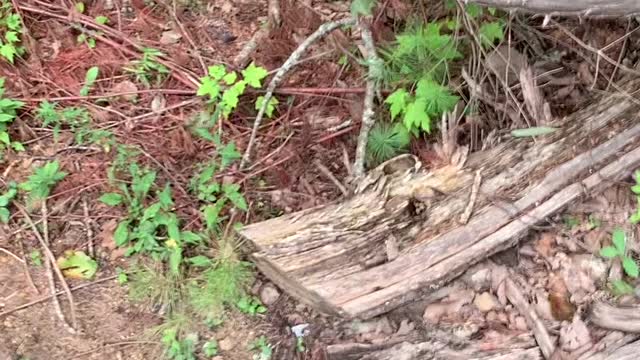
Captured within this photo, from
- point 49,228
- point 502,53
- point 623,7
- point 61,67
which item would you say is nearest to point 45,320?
point 49,228

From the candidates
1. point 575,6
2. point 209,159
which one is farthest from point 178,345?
point 575,6

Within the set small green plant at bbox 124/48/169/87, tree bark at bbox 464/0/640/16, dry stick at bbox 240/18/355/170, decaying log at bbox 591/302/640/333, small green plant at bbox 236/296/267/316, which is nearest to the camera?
tree bark at bbox 464/0/640/16

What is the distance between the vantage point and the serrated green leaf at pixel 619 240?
289 centimetres

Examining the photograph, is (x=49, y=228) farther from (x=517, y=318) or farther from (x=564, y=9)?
(x=564, y=9)

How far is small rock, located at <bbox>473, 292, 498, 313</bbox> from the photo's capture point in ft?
9.84

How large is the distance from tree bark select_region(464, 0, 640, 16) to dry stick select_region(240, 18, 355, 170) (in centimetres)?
94

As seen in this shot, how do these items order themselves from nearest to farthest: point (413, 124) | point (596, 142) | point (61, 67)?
point (596, 142) → point (413, 124) → point (61, 67)

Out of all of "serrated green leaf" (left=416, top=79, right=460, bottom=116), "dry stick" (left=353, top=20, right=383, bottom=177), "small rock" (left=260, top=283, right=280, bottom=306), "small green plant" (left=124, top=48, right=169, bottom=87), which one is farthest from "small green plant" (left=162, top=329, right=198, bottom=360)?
"serrated green leaf" (left=416, top=79, right=460, bottom=116)

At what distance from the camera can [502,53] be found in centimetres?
338

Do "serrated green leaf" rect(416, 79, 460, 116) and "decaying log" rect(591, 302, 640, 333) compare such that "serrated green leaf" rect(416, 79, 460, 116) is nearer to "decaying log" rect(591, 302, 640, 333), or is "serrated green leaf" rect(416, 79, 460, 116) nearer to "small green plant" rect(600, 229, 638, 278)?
"small green plant" rect(600, 229, 638, 278)

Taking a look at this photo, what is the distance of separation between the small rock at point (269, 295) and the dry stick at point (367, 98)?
2.15ft

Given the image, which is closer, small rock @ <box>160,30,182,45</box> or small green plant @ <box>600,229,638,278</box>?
small green plant @ <box>600,229,638,278</box>

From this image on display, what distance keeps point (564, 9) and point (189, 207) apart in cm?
190

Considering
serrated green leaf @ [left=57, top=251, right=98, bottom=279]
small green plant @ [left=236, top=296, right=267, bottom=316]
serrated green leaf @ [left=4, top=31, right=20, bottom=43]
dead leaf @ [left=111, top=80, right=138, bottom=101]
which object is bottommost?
small green plant @ [left=236, top=296, right=267, bottom=316]
